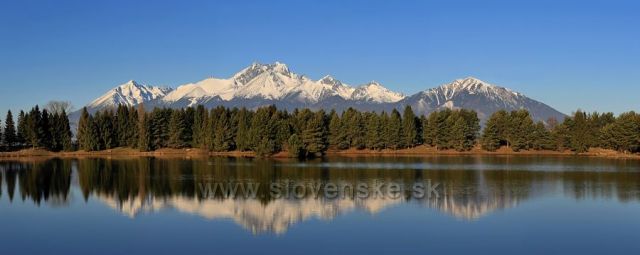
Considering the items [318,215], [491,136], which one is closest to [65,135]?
[491,136]

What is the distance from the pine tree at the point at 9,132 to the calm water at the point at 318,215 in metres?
58.9

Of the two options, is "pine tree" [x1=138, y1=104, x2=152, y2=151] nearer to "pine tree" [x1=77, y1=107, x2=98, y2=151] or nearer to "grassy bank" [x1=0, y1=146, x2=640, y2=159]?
"grassy bank" [x1=0, y1=146, x2=640, y2=159]

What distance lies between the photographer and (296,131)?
116 meters

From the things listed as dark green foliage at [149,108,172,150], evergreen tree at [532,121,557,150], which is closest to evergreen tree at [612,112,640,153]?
evergreen tree at [532,121,557,150]

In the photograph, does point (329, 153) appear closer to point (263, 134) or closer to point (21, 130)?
point (263, 134)

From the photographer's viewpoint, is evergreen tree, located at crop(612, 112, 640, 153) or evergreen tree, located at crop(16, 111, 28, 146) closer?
evergreen tree, located at crop(612, 112, 640, 153)

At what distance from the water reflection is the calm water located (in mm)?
121

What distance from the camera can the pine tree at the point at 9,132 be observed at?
11512 cm

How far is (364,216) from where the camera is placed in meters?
36.7

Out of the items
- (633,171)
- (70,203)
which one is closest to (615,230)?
(70,203)

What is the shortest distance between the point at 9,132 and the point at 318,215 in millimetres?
96927

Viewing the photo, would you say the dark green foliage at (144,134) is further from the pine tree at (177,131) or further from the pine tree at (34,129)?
the pine tree at (34,129)

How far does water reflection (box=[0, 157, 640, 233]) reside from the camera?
3891cm

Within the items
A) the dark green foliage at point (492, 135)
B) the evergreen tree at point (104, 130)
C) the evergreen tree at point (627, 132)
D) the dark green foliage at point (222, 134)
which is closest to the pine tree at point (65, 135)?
the evergreen tree at point (104, 130)
